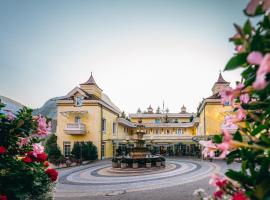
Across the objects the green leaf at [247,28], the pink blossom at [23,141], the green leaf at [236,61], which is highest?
the green leaf at [247,28]

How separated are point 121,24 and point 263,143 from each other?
10.2 meters

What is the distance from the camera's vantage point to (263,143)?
1.18 meters

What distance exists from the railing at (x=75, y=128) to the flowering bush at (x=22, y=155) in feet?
78.8

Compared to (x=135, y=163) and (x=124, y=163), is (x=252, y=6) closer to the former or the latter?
(x=135, y=163)

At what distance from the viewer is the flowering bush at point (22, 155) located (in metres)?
3.96

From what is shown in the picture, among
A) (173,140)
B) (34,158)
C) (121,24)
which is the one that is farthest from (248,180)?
(173,140)

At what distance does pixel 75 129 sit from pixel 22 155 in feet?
80.0

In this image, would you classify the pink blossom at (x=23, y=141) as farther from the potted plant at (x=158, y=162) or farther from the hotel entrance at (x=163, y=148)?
the hotel entrance at (x=163, y=148)

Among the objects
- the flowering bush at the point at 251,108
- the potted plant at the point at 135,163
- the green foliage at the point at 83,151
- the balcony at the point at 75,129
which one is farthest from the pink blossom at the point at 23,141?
the balcony at the point at 75,129

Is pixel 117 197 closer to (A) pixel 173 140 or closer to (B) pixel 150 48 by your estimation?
(B) pixel 150 48

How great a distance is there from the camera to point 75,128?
28.4 m

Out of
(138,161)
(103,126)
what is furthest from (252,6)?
(103,126)

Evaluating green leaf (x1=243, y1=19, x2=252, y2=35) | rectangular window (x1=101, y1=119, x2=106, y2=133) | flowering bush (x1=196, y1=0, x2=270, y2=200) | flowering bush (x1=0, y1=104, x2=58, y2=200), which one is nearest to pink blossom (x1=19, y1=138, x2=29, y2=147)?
flowering bush (x1=0, y1=104, x2=58, y2=200)

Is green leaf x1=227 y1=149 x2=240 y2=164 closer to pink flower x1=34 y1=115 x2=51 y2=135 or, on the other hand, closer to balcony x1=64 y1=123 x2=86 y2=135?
pink flower x1=34 y1=115 x2=51 y2=135
